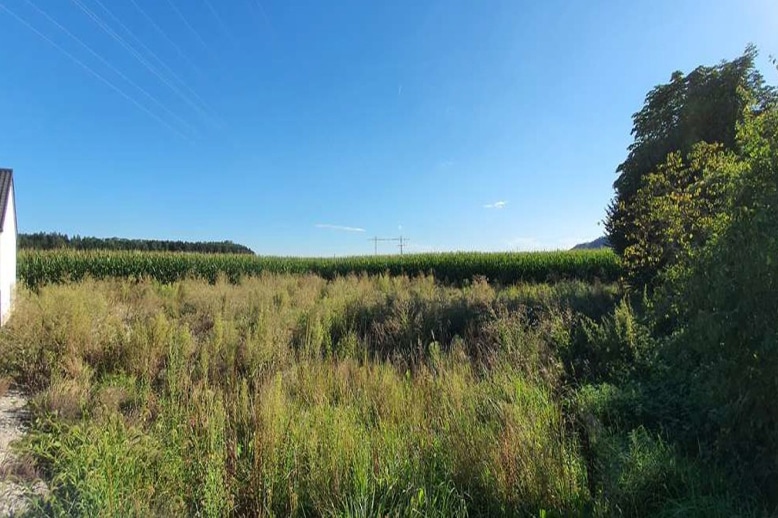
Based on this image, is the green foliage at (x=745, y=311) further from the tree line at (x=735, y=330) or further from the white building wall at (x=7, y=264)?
the white building wall at (x=7, y=264)

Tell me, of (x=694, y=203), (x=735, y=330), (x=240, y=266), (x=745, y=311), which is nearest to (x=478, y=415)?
(x=735, y=330)

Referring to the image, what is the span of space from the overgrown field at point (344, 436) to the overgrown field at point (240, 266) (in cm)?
1453

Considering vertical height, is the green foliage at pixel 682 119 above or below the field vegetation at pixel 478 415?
above

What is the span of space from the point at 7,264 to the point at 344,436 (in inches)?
441

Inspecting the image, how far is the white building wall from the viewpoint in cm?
881

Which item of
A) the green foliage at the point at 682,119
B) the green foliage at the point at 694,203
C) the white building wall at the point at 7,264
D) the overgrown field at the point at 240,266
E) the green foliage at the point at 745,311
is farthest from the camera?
the overgrown field at the point at 240,266

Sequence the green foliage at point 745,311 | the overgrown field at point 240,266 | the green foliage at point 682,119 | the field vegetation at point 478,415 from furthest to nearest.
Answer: the overgrown field at point 240,266
the green foliage at point 682,119
the field vegetation at point 478,415
the green foliage at point 745,311

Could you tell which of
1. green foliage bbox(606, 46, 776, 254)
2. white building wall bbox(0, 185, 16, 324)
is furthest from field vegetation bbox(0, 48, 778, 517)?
green foliage bbox(606, 46, 776, 254)

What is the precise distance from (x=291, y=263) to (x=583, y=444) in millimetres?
27866

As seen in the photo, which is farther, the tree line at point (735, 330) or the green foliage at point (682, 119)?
the green foliage at point (682, 119)

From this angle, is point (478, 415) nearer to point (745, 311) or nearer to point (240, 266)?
point (745, 311)

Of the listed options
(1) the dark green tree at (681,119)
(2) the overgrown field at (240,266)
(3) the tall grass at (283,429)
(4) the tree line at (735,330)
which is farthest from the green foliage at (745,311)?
(2) the overgrown field at (240,266)

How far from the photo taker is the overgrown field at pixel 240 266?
20.6 metres

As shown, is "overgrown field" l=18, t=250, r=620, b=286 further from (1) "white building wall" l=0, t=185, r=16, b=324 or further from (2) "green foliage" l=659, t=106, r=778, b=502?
(2) "green foliage" l=659, t=106, r=778, b=502
